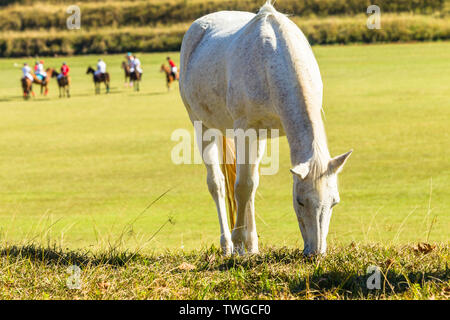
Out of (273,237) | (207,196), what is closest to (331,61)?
(207,196)

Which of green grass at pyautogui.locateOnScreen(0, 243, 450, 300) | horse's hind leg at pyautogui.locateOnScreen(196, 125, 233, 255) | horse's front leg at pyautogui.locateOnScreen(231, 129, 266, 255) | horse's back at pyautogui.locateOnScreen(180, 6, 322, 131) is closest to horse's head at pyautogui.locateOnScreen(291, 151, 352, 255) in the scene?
green grass at pyautogui.locateOnScreen(0, 243, 450, 300)

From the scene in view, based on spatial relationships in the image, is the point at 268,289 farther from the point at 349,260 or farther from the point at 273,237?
the point at 273,237

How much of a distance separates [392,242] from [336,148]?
8618mm

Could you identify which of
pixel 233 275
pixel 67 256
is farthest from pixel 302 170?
pixel 67 256

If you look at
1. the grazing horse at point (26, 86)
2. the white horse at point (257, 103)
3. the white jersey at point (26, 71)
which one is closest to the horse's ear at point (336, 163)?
the white horse at point (257, 103)

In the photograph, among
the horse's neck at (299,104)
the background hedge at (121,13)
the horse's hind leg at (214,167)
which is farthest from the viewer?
the background hedge at (121,13)

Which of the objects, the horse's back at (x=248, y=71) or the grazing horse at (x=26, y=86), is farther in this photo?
the grazing horse at (x=26, y=86)

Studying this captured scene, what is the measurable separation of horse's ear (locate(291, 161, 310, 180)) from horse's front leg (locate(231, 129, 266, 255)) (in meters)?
1.05

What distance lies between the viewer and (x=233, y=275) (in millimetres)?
4699

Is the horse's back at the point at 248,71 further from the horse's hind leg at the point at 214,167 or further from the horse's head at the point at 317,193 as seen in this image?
the horse's head at the point at 317,193

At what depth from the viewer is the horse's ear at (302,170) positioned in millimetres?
4214

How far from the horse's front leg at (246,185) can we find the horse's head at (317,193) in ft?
3.35

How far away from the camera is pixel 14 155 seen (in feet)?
50.3

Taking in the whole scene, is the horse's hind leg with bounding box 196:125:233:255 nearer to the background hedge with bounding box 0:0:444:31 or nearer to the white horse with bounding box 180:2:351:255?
the white horse with bounding box 180:2:351:255
